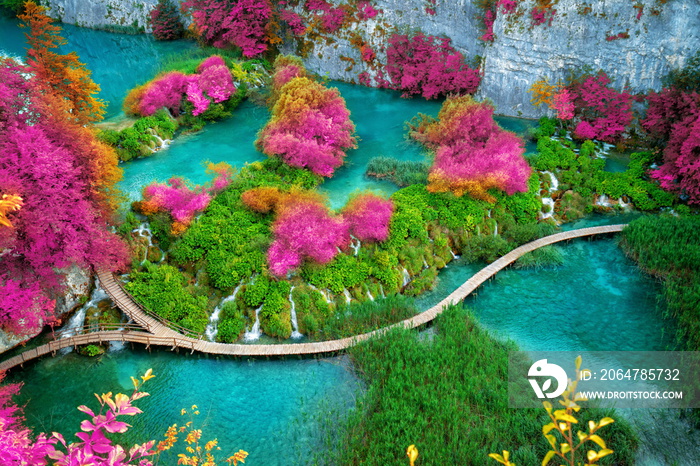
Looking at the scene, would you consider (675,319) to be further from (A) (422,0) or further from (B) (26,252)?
(A) (422,0)

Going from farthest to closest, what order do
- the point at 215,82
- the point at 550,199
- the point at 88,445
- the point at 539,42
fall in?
the point at 215,82
the point at 539,42
the point at 550,199
the point at 88,445

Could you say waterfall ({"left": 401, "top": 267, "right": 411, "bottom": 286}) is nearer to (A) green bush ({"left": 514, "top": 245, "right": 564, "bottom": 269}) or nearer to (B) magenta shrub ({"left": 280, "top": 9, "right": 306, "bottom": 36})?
(A) green bush ({"left": 514, "top": 245, "right": 564, "bottom": 269})

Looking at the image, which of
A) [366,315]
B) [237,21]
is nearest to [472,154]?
[366,315]

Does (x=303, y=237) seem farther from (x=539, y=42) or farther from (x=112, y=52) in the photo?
(x=112, y=52)

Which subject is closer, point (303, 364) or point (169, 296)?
point (303, 364)

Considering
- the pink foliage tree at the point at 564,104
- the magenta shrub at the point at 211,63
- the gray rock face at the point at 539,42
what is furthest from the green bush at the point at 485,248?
the magenta shrub at the point at 211,63

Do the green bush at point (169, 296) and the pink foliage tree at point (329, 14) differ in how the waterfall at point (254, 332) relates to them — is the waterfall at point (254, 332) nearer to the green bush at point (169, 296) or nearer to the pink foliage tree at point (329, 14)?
the green bush at point (169, 296)
